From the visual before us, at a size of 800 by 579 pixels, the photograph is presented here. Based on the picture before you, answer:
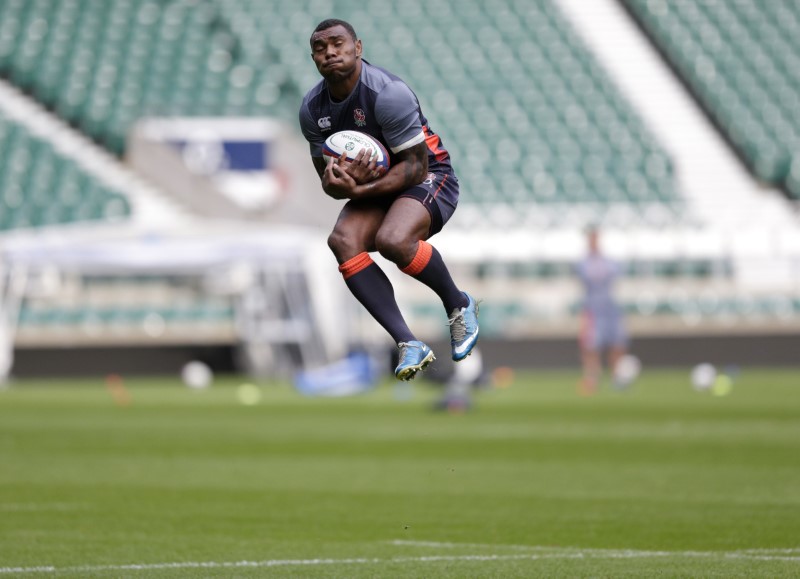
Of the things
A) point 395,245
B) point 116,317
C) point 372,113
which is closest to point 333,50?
point 372,113

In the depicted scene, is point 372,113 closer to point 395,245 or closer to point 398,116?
point 398,116

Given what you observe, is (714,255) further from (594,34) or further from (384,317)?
(384,317)

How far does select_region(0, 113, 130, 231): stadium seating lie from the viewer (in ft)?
92.0

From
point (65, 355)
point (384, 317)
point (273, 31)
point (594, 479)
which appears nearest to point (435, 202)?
point (384, 317)

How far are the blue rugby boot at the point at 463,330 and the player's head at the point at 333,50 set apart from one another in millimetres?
1506

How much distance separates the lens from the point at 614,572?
6.98 metres

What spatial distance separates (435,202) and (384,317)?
692mm

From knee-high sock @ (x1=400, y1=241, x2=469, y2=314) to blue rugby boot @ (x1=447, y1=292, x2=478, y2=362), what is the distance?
1.8 inches

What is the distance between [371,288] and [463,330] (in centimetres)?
55

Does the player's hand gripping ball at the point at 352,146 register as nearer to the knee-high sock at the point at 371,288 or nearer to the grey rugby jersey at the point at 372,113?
the grey rugby jersey at the point at 372,113

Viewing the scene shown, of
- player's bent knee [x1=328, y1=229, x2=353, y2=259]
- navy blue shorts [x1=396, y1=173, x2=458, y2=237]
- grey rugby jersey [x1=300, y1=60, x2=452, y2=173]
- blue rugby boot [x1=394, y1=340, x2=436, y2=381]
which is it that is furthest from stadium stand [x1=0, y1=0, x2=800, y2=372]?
blue rugby boot [x1=394, y1=340, x2=436, y2=381]

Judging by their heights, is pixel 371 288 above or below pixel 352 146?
below

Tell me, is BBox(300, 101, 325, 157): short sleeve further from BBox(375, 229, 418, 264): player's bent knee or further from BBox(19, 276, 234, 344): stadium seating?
BBox(19, 276, 234, 344): stadium seating

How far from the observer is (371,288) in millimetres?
8062
